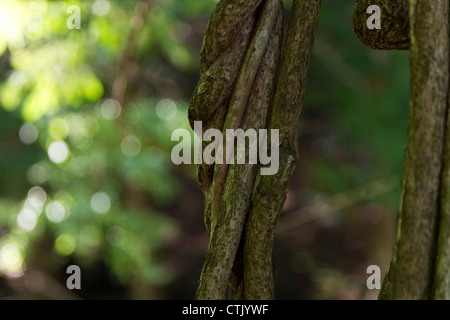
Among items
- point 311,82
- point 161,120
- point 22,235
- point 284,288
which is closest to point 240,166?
point 161,120

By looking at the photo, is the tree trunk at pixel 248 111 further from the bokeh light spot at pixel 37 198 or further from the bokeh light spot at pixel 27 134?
the bokeh light spot at pixel 27 134

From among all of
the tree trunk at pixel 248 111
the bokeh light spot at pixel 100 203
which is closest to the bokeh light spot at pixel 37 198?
the bokeh light spot at pixel 100 203

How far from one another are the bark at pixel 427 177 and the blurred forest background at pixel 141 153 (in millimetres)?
1542

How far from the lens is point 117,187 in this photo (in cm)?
246

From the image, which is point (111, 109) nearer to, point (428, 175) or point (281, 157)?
point (281, 157)

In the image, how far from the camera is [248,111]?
57 cm

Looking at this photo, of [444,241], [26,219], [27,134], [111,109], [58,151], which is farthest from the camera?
[27,134]

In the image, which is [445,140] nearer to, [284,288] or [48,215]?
[48,215]

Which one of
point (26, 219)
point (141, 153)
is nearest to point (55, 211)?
point (26, 219)

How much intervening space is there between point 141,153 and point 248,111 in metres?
1.80

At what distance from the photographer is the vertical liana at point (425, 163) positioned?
45 cm

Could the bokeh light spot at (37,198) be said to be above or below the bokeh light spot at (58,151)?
below

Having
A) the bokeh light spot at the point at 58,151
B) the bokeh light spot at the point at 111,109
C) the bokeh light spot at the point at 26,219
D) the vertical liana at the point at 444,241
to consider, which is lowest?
the vertical liana at the point at 444,241
